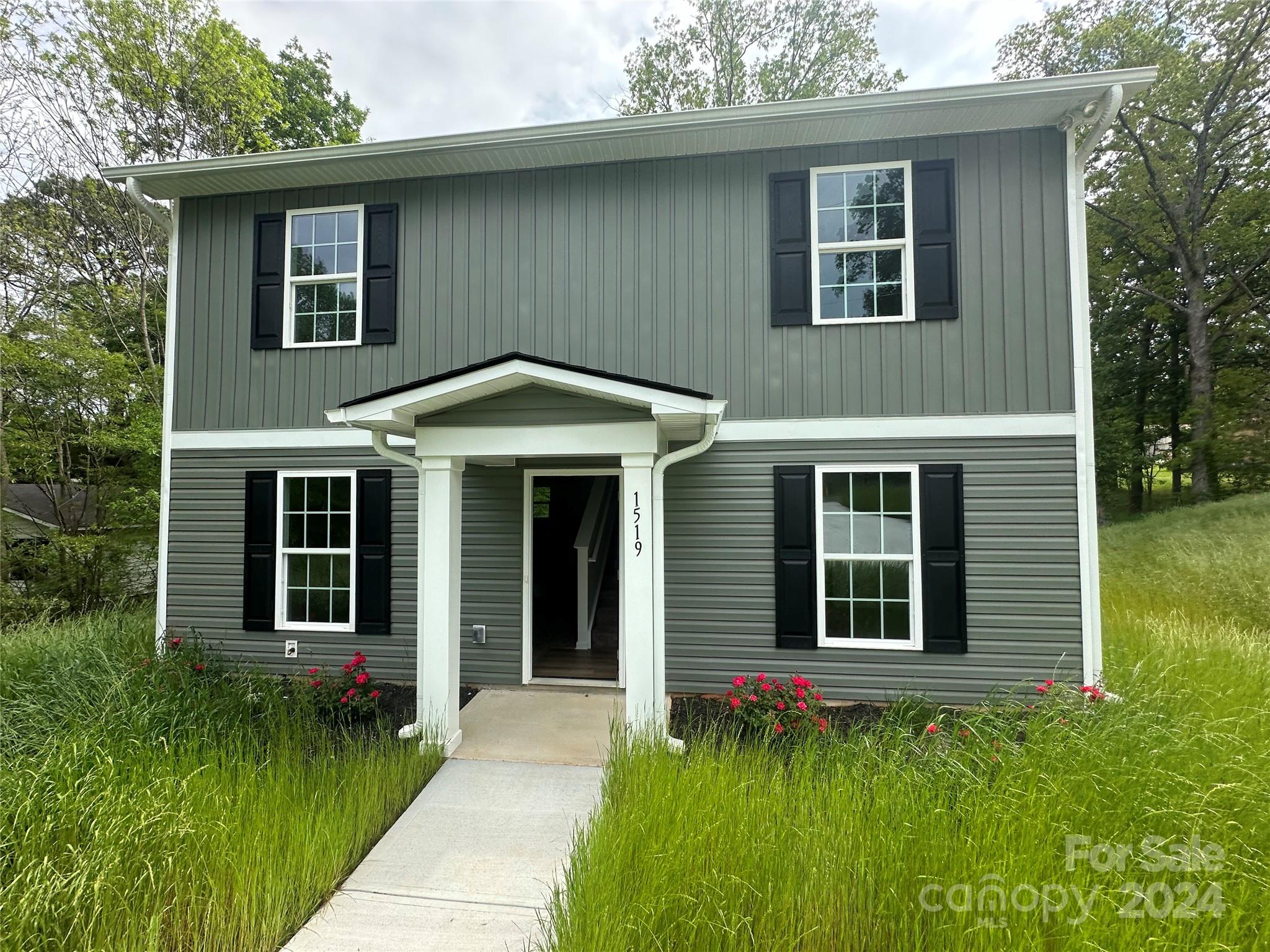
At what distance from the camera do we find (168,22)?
8.58 meters

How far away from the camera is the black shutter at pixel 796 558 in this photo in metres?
4.87

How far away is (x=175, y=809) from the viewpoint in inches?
105

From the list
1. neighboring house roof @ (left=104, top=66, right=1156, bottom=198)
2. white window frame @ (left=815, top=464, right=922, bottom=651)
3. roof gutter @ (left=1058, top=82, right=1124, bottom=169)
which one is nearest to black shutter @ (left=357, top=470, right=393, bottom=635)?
neighboring house roof @ (left=104, top=66, right=1156, bottom=198)

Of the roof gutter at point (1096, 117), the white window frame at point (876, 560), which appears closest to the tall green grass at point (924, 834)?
the white window frame at point (876, 560)

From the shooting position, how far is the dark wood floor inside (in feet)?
18.3

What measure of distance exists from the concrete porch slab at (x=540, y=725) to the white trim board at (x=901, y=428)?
2.58 m

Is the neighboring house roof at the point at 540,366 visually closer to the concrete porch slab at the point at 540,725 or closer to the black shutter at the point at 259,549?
the concrete porch slab at the point at 540,725

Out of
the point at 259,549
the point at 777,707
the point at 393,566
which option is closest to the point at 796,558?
the point at 777,707

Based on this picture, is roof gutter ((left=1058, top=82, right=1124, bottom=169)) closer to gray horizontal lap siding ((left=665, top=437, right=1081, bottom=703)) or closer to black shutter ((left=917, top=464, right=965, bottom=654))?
gray horizontal lap siding ((left=665, top=437, right=1081, bottom=703))

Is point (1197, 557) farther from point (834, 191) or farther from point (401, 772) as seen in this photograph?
point (401, 772)

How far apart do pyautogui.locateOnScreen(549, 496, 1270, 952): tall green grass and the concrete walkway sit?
0.29 meters

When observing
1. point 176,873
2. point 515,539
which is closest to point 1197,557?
point 515,539

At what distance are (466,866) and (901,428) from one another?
4.43 m

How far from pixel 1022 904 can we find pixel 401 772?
3.22 m
